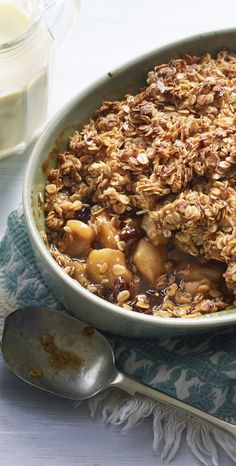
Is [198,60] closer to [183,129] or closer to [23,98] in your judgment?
[183,129]

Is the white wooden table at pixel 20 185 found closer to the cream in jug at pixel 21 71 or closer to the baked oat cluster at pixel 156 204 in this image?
the cream in jug at pixel 21 71

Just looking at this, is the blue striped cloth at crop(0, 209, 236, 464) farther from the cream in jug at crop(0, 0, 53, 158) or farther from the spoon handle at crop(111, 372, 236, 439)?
the cream in jug at crop(0, 0, 53, 158)

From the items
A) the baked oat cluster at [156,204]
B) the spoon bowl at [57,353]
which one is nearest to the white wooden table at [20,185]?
the spoon bowl at [57,353]

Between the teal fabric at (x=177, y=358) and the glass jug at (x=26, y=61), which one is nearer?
the teal fabric at (x=177, y=358)

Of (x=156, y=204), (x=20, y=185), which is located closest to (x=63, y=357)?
(x=156, y=204)

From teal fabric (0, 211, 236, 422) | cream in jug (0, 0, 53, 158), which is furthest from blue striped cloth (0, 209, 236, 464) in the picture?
cream in jug (0, 0, 53, 158)

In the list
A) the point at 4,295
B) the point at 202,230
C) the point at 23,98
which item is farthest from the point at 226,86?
the point at 4,295

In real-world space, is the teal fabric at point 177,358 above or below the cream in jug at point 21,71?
below
